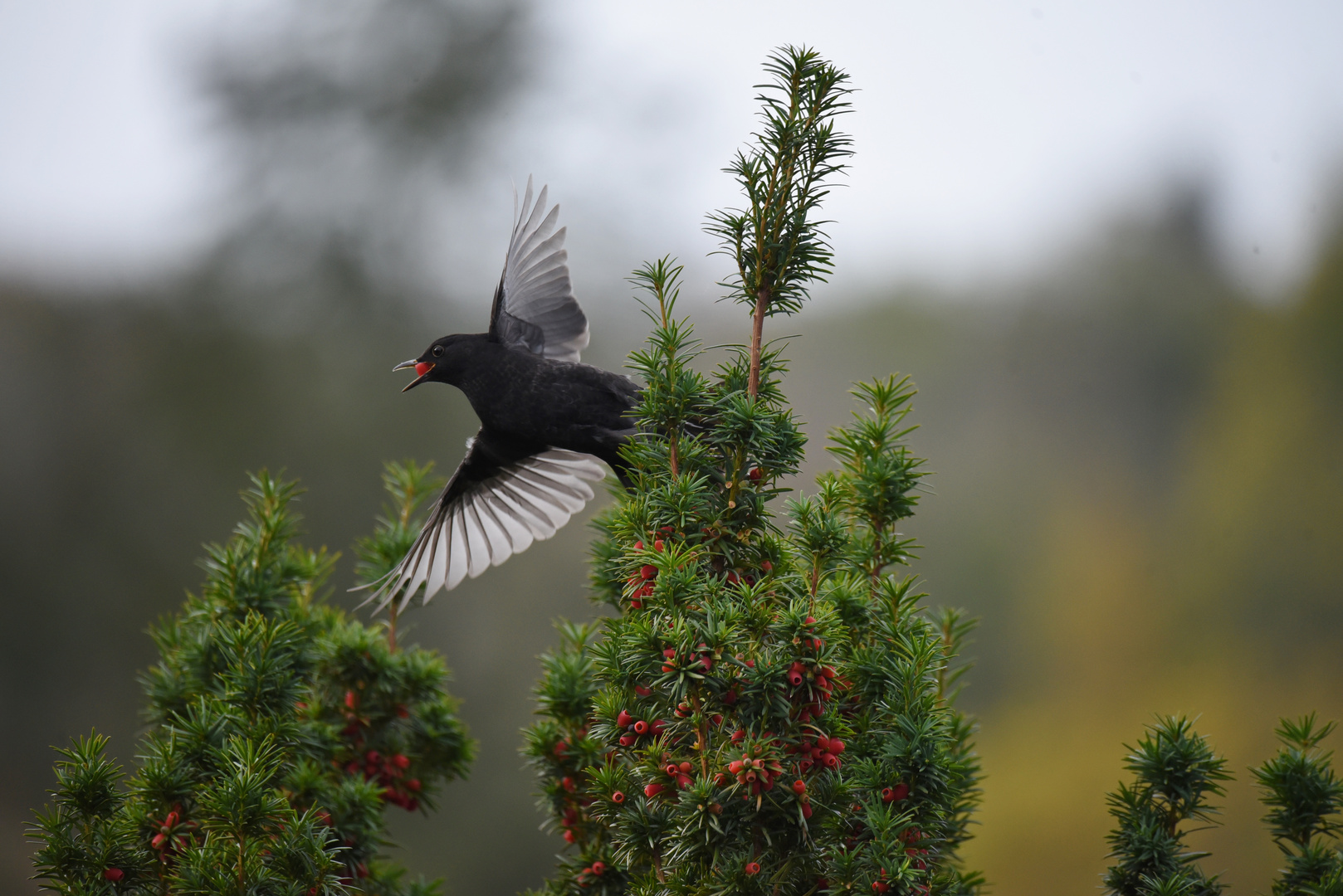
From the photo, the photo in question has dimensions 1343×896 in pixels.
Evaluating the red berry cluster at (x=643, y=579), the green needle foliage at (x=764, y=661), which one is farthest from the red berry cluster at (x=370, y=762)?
the red berry cluster at (x=643, y=579)

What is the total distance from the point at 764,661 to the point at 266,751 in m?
0.59

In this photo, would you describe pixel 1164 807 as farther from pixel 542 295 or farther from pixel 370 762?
pixel 542 295

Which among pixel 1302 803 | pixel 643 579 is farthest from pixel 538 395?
pixel 1302 803

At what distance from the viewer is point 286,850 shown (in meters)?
0.99

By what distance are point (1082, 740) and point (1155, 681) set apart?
1.73 feet

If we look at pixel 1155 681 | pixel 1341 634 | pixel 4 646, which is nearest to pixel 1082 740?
pixel 1155 681

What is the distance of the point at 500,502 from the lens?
1.88 metres

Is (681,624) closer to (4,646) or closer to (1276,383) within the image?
(4,646)

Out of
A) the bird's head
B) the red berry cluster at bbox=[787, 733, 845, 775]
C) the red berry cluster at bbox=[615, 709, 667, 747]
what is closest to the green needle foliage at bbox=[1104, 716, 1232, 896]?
the red berry cluster at bbox=[787, 733, 845, 775]

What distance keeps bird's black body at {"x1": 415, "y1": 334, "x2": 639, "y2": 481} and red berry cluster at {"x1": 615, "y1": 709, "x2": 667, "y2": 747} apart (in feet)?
2.10

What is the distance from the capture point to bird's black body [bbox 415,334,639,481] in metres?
1.58

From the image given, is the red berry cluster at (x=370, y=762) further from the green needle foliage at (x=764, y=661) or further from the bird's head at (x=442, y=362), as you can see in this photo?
the bird's head at (x=442, y=362)

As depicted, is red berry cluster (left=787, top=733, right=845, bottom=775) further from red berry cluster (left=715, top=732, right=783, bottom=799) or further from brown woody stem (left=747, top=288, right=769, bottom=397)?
brown woody stem (left=747, top=288, right=769, bottom=397)

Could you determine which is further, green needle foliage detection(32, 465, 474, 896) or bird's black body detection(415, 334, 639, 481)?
bird's black body detection(415, 334, 639, 481)
